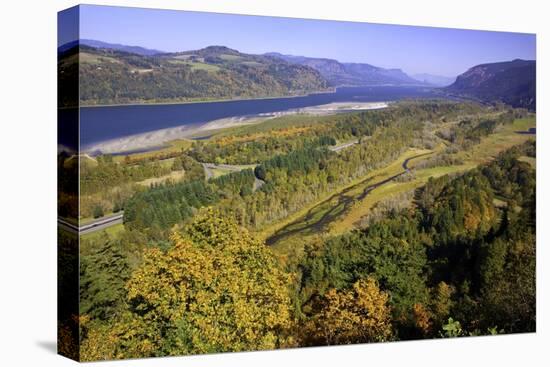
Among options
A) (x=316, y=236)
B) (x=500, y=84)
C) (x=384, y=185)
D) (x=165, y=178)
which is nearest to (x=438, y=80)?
(x=500, y=84)

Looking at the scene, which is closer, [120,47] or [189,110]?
[120,47]

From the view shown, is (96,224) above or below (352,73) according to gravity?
below

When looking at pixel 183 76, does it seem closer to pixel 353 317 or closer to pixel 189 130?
pixel 189 130

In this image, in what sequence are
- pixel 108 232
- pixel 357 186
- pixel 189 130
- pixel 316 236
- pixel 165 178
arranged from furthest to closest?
pixel 357 186 < pixel 316 236 < pixel 189 130 < pixel 165 178 < pixel 108 232

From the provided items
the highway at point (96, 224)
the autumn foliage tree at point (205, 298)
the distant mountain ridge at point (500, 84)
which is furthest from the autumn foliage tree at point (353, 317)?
the distant mountain ridge at point (500, 84)

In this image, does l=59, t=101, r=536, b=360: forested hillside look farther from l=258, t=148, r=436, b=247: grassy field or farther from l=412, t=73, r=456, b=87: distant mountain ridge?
l=412, t=73, r=456, b=87: distant mountain ridge

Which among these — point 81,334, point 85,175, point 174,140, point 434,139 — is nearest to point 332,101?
point 434,139
